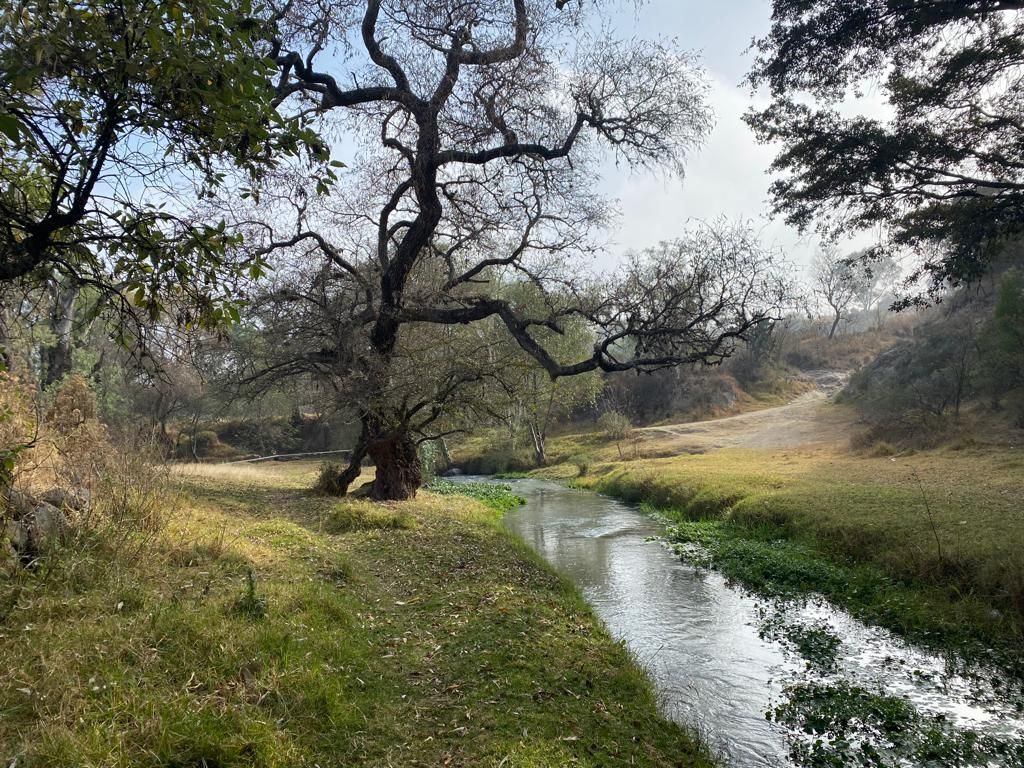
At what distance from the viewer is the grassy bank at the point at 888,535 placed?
29.9 ft

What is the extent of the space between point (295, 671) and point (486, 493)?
22.2 metres

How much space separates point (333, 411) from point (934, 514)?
14.8 m

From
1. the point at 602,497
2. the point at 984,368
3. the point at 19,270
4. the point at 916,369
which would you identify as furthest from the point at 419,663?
the point at 916,369

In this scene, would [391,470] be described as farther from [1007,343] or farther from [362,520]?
[1007,343]

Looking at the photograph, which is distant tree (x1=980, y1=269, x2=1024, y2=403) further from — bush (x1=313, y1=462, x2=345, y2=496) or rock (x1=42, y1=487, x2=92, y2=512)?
rock (x1=42, y1=487, x2=92, y2=512)

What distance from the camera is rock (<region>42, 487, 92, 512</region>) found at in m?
6.84

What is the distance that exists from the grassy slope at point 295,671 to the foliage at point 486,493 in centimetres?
1444

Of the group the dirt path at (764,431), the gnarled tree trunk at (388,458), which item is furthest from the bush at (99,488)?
the dirt path at (764,431)

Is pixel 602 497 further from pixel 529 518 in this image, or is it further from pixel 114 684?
pixel 114 684

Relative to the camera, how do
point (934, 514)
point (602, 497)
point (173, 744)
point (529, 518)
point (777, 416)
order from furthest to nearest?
point (777, 416)
point (602, 497)
point (529, 518)
point (934, 514)
point (173, 744)

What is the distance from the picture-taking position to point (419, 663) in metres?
6.36

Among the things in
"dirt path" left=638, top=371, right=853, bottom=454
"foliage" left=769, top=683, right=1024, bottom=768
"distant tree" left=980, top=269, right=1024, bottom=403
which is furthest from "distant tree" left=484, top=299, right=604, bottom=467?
"distant tree" left=980, top=269, right=1024, bottom=403

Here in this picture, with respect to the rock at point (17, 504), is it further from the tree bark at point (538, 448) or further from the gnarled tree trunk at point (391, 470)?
the tree bark at point (538, 448)

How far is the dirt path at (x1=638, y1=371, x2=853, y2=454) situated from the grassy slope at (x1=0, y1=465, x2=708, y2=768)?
105 ft
